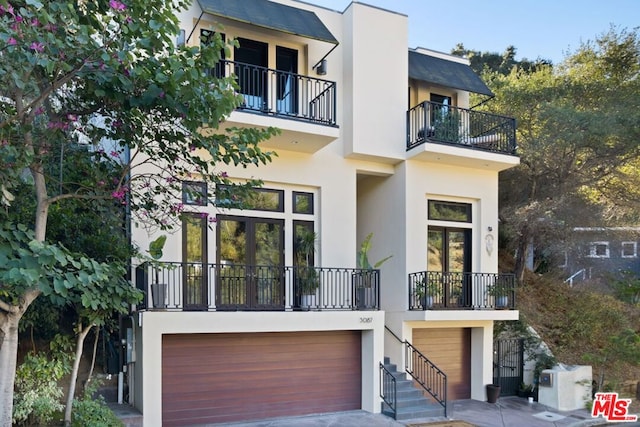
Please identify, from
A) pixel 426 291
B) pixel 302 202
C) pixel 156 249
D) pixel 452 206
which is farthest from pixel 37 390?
pixel 452 206

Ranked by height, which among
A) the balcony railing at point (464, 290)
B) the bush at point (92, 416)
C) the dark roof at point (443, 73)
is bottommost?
the bush at point (92, 416)

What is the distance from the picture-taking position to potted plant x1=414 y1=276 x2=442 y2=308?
12.2 meters

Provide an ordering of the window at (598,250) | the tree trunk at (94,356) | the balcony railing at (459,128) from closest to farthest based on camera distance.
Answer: the tree trunk at (94,356) → the balcony railing at (459,128) → the window at (598,250)

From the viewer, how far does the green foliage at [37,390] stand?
7941 millimetres

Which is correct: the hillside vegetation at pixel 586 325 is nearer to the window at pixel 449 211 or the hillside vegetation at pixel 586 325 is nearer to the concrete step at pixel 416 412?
the window at pixel 449 211

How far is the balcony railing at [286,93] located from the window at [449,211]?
377cm

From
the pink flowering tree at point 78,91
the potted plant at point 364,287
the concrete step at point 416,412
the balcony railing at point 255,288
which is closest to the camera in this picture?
the pink flowering tree at point 78,91

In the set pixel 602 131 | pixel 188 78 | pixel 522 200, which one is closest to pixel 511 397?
pixel 522 200

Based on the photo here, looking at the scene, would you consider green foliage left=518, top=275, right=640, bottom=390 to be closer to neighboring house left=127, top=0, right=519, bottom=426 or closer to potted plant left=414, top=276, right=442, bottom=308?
neighboring house left=127, top=0, right=519, bottom=426

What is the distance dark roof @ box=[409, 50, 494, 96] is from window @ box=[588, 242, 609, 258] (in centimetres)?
802

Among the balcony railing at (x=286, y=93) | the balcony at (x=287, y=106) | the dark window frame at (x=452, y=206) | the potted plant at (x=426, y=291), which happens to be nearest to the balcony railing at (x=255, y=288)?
the potted plant at (x=426, y=291)

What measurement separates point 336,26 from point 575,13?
6.78 meters

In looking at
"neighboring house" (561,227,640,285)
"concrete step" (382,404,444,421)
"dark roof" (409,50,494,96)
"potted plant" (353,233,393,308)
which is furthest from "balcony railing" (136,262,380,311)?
"neighboring house" (561,227,640,285)

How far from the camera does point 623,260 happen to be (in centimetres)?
2289
